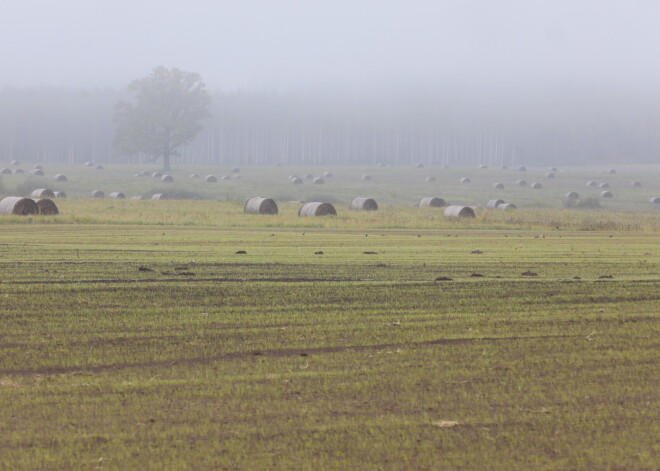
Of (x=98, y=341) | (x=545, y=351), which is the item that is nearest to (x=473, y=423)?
(x=545, y=351)

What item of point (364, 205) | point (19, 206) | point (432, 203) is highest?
point (19, 206)

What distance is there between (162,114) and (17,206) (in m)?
91.3

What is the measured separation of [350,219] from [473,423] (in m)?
41.0

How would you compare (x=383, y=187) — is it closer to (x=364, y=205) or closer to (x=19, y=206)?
(x=364, y=205)

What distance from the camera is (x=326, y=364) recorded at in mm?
10305

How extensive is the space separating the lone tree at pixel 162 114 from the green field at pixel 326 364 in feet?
374

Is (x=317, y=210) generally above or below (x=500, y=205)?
above

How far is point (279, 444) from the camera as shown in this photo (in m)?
7.47

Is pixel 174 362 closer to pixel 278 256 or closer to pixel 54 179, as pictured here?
pixel 278 256

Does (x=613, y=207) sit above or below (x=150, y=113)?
below

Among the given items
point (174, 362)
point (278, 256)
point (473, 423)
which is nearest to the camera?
point (473, 423)

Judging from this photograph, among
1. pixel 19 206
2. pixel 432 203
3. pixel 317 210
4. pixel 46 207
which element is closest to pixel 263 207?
pixel 317 210

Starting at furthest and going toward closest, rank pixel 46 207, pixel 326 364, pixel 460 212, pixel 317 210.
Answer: pixel 460 212, pixel 317 210, pixel 46 207, pixel 326 364

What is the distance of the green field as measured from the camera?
739 centimetres
